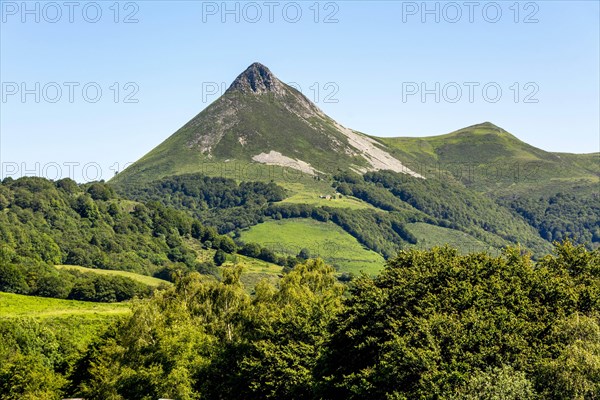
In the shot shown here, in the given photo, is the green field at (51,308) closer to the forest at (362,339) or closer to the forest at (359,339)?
the forest at (359,339)

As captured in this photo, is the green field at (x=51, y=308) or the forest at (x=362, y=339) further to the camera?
the green field at (x=51, y=308)

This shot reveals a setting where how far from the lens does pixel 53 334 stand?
10431 centimetres

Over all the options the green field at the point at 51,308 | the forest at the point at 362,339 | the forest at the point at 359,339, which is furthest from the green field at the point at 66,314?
the forest at the point at 362,339

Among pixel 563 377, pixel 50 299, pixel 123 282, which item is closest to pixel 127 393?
pixel 563 377

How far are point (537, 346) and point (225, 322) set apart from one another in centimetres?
4282

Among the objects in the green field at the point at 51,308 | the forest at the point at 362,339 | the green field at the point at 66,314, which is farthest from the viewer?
the green field at the point at 51,308

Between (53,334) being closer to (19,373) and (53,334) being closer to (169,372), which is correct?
(19,373)

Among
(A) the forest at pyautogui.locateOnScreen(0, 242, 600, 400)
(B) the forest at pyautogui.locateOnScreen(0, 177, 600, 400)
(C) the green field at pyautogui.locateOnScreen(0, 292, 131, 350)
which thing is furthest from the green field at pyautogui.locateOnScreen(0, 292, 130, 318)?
(A) the forest at pyautogui.locateOnScreen(0, 242, 600, 400)

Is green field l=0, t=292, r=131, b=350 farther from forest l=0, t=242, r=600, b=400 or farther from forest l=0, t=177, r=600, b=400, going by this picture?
forest l=0, t=242, r=600, b=400

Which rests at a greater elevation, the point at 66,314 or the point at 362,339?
the point at 362,339

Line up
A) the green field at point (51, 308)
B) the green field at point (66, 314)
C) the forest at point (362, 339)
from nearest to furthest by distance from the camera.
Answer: the forest at point (362, 339), the green field at point (66, 314), the green field at point (51, 308)

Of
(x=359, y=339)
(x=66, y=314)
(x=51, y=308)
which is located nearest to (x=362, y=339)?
(x=359, y=339)

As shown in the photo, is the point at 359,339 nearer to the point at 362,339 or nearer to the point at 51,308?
the point at 362,339

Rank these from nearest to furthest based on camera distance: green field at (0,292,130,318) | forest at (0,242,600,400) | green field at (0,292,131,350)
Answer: forest at (0,242,600,400)
green field at (0,292,131,350)
green field at (0,292,130,318)
